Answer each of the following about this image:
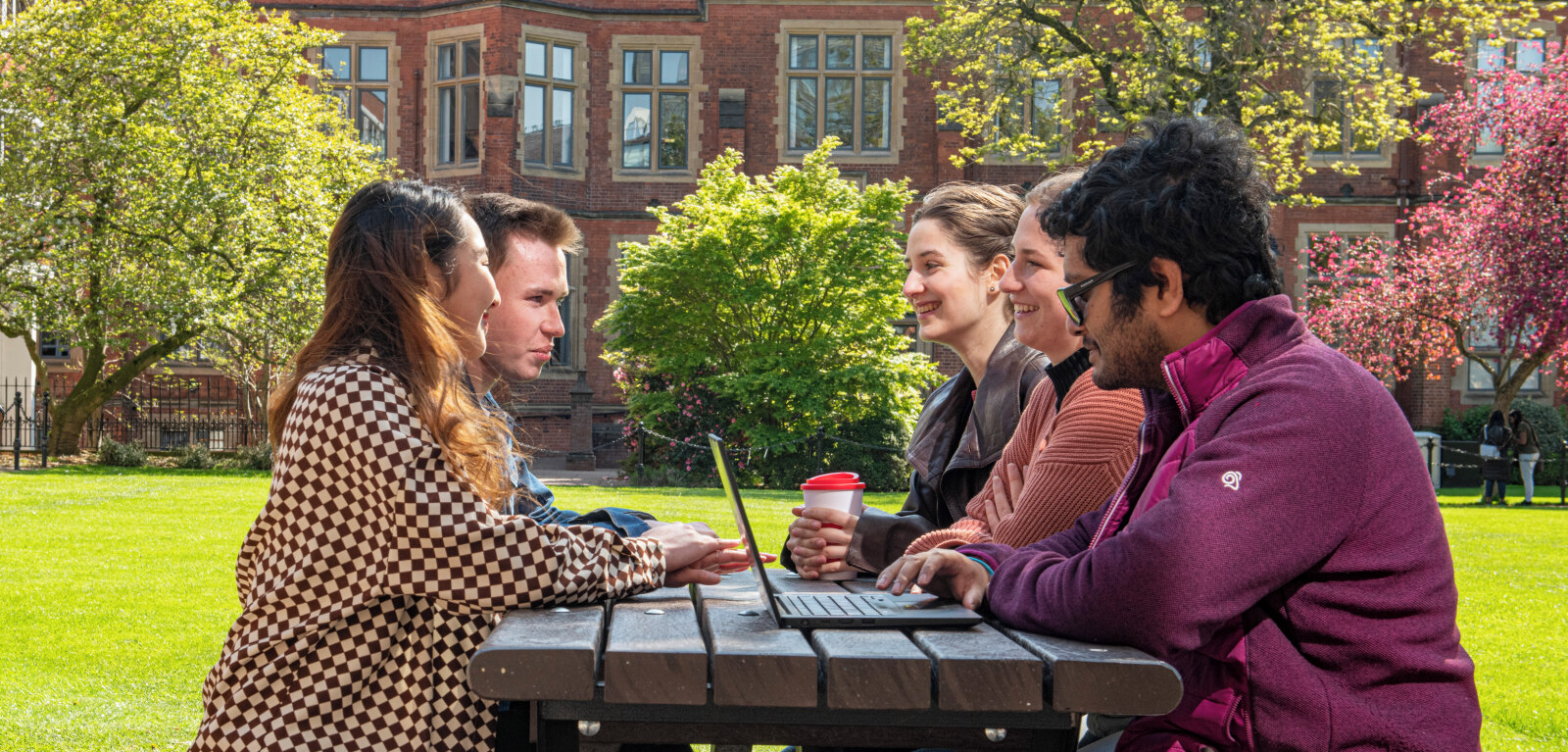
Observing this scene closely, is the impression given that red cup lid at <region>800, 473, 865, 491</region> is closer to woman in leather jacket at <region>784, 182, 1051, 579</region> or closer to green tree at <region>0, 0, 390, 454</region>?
woman in leather jacket at <region>784, 182, 1051, 579</region>

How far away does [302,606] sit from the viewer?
220cm

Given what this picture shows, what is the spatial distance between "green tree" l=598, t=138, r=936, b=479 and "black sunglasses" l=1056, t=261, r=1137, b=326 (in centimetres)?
1698

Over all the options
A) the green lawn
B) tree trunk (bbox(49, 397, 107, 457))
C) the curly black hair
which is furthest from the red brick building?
the curly black hair

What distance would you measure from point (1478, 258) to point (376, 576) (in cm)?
2370

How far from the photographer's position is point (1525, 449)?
71.2 feet

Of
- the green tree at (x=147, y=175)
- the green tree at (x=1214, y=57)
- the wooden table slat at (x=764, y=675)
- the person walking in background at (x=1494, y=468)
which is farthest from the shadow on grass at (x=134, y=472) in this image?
the person walking in background at (x=1494, y=468)

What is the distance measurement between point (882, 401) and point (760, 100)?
32.2 feet

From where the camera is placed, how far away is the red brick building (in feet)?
86.9

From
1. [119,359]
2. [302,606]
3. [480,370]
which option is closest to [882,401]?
[119,359]

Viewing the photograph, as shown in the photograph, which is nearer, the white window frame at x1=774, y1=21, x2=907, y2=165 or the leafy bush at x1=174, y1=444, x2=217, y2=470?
the leafy bush at x1=174, y1=444, x2=217, y2=470

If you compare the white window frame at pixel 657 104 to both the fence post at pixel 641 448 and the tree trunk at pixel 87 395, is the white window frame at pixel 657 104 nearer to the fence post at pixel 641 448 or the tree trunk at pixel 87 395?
the fence post at pixel 641 448

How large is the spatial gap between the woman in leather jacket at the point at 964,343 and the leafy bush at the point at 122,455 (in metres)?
20.1

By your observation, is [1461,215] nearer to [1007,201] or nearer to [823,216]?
[823,216]

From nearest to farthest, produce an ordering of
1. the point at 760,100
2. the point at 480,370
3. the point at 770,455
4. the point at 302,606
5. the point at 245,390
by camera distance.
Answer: the point at 302,606, the point at 480,370, the point at 770,455, the point at 245,390, the point at 760,100
